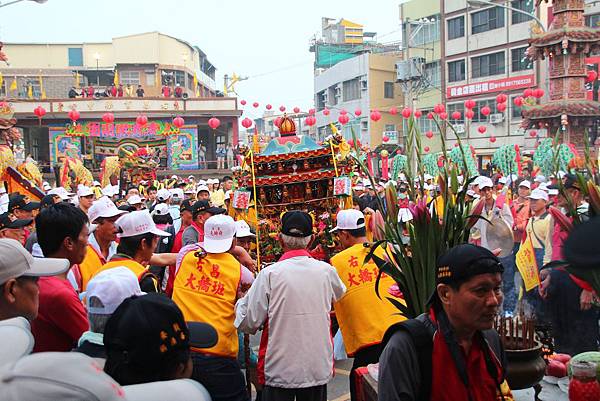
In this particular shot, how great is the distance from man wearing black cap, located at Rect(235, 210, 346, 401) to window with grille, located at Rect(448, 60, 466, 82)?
3695 cm

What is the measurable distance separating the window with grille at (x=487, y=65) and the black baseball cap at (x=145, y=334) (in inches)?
1447

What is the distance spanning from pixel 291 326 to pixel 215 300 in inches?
22.2

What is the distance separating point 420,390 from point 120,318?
1173 mm

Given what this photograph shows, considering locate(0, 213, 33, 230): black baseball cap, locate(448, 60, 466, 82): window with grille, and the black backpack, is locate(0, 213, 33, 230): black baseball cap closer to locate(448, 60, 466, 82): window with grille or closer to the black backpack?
the black backpack

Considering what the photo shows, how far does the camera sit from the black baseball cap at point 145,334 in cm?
200

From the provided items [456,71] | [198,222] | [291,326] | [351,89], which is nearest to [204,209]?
[198,222]

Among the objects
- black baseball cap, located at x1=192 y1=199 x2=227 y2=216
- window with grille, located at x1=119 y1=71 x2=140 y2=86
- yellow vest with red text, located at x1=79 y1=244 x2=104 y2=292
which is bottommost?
yellow vest with red text, located at x1=79 y1=244 x2=104 y2=292

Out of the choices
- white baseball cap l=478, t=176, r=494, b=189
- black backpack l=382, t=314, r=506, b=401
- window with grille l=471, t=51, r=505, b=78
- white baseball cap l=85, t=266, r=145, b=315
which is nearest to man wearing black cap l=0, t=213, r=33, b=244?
white baseball cap l=85, t=266, r=145, b=315

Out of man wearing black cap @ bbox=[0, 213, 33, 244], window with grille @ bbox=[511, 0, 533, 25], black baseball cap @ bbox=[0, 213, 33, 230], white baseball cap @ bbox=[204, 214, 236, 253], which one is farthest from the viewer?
window with grille @ bbox=[511, 0, 533, 25]

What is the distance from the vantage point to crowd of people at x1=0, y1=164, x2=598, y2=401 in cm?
206

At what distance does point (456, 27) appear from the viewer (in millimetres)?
39156

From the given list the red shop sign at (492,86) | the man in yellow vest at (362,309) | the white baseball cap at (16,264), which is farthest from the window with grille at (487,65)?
the white baseball cap at (16,264)

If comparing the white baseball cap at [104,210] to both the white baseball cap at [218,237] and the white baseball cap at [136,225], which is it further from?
the white baseball cap at [218,237]

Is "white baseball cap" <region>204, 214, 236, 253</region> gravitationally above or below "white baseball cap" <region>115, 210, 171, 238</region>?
below
